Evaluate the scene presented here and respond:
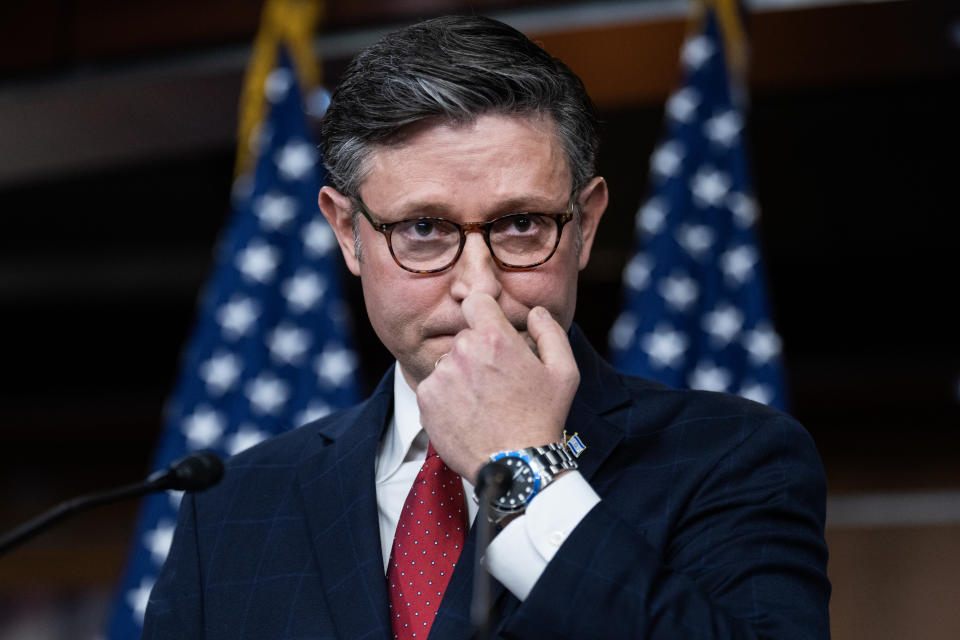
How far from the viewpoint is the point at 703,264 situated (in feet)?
10.1

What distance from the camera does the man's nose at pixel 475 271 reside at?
1224mm

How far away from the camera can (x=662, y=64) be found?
4039 mm

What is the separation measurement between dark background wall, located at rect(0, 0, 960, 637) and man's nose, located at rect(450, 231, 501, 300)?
299 cm

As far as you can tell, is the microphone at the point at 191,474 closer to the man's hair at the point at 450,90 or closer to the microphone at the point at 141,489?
the microphone at the point at 141,489

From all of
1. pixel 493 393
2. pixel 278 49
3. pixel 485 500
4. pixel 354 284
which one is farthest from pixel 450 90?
pixel 354 284

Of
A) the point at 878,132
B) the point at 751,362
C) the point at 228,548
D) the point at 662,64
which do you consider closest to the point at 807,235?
the point at 878,132

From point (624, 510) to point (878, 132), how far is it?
4.42 meters

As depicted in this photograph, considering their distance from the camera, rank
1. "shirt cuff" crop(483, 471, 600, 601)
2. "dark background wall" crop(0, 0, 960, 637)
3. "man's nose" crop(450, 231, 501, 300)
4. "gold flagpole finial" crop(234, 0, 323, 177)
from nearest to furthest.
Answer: "shirt cuff" crop(483, 471, 600, 601) → "man's nose" crop(450, 231, 501, 300) → "gold flagpole finial" crop(234, 0, 323, 177) → "dark background wall" crop(0, 0, 960, 637)

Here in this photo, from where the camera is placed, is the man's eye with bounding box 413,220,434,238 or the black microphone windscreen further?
the man's eye with bounding box 413,220,434,238

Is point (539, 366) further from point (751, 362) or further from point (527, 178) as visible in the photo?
point (751, 362)

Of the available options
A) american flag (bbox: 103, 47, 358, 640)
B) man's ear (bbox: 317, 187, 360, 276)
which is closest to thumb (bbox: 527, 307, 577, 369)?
man's ear (bbox: 317, 187, 360, 276)

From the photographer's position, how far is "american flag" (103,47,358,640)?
309 cm

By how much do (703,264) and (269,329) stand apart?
4.22 ft

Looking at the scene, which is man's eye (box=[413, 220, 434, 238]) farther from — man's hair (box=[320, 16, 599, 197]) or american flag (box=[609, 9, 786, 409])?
american flag (box=[609, 9, 786, 409])
